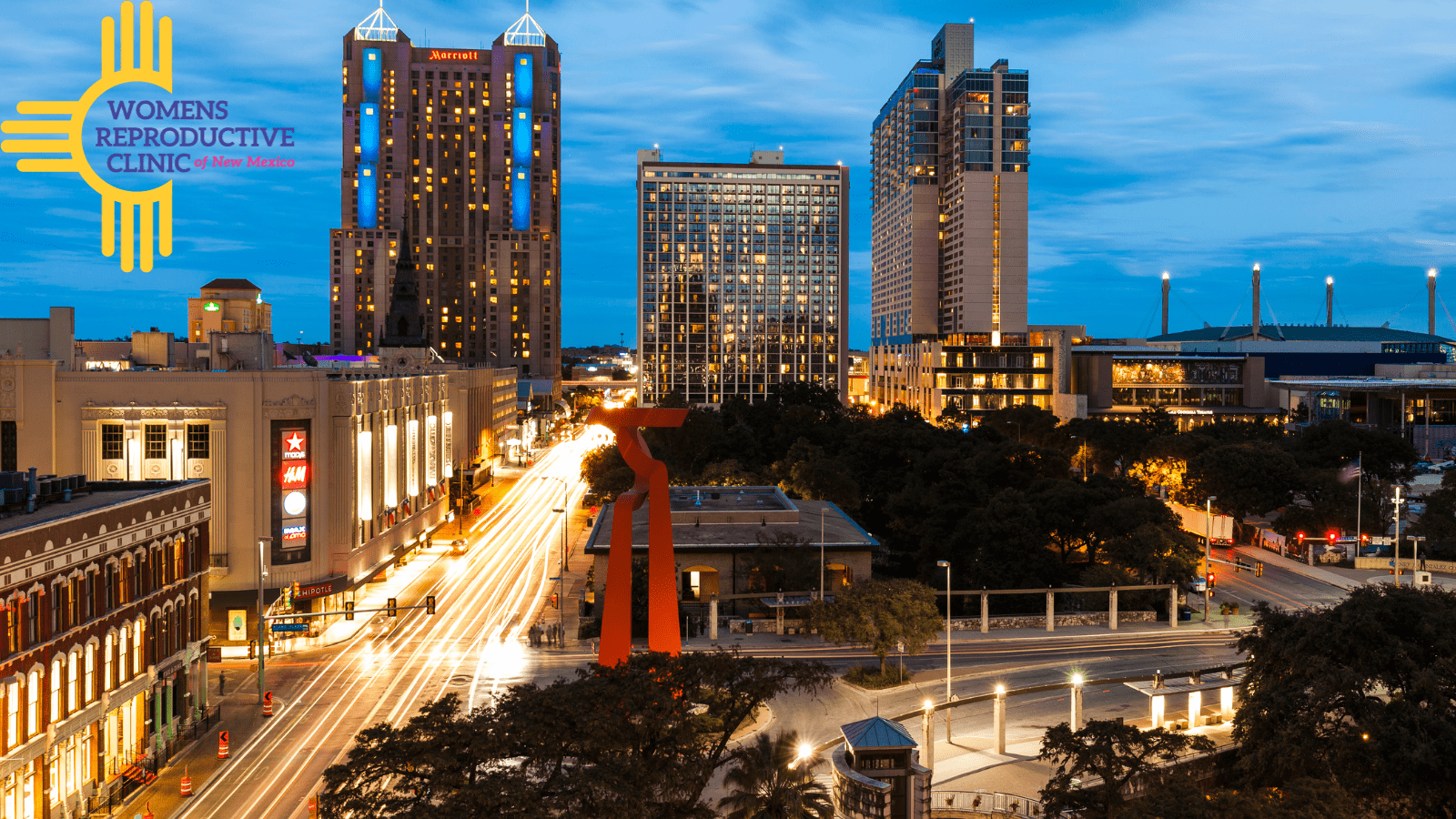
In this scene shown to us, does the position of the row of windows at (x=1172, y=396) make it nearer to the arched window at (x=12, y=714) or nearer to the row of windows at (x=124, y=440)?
the row of windows at (x=124, y=440)

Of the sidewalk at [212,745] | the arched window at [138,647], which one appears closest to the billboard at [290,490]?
the sidewalk at [212,745]

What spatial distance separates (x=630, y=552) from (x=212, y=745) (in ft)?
62.4

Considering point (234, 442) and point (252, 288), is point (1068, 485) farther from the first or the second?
point (252, 288)

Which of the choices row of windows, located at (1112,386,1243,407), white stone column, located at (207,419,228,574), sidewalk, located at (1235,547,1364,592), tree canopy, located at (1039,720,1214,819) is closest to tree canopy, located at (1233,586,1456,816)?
tree canopy, located at (1039,720,1214,819)

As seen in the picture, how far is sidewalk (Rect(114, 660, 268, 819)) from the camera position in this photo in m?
34.6

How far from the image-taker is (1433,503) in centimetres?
7481

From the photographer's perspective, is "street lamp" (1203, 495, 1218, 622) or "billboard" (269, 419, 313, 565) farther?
"street lamp" (1203, 495, 1218, 622)

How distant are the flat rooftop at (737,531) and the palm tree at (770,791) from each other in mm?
33883

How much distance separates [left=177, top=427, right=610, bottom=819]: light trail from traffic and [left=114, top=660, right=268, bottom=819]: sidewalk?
606mm

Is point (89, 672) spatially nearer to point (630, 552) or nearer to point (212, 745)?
point (212, 745)

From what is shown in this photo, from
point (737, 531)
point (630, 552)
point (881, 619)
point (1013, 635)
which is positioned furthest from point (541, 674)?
point (1013, 635)

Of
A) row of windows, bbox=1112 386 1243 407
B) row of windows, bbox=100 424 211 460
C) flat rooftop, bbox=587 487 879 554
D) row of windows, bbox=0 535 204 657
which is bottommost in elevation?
flat rooftop, bbox=587 487 879 554

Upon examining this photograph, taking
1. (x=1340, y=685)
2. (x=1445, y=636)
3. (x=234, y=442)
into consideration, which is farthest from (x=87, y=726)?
(x=1445, y=636)

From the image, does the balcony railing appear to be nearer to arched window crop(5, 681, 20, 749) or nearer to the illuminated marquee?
arched window crop(5, 681, 20, 749)
